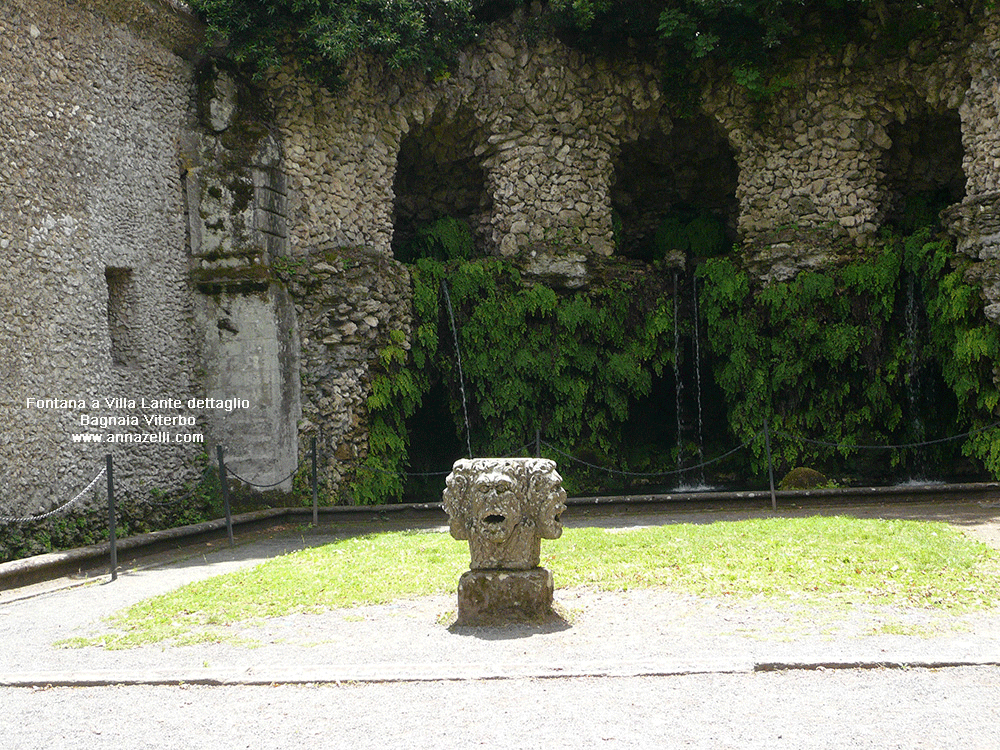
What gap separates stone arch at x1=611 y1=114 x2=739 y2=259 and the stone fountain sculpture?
37.0 ft

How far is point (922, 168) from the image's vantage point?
16.1 m

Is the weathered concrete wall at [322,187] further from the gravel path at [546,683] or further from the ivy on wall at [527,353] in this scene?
the gravel path at [546,683]

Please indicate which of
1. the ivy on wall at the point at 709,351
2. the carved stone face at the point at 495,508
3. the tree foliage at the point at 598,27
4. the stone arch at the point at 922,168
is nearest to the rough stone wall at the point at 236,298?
the tree foliage at the point at 598,27

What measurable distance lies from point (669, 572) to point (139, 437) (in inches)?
310

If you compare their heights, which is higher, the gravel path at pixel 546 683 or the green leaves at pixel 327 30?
the green leaves at pixel 327 30

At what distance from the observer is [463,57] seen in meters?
15.3

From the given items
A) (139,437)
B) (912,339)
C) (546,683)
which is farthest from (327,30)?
(546,683)

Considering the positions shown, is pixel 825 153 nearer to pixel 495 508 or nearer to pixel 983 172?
pixel 983 172

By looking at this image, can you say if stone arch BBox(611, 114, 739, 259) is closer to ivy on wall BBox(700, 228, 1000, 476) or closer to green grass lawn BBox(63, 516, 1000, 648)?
ivy on wall BBox(700, 228, 1000, 476)

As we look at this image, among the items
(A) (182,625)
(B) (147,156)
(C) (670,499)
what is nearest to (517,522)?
(A) (182,625)

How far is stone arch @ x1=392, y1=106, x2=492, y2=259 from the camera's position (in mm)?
15742

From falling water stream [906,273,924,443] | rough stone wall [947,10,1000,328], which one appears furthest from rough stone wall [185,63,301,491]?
rough stone wall [947,10,1000,328]

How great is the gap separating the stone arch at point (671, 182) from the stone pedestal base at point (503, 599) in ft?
38.4

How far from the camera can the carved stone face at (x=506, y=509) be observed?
20.6 feet
